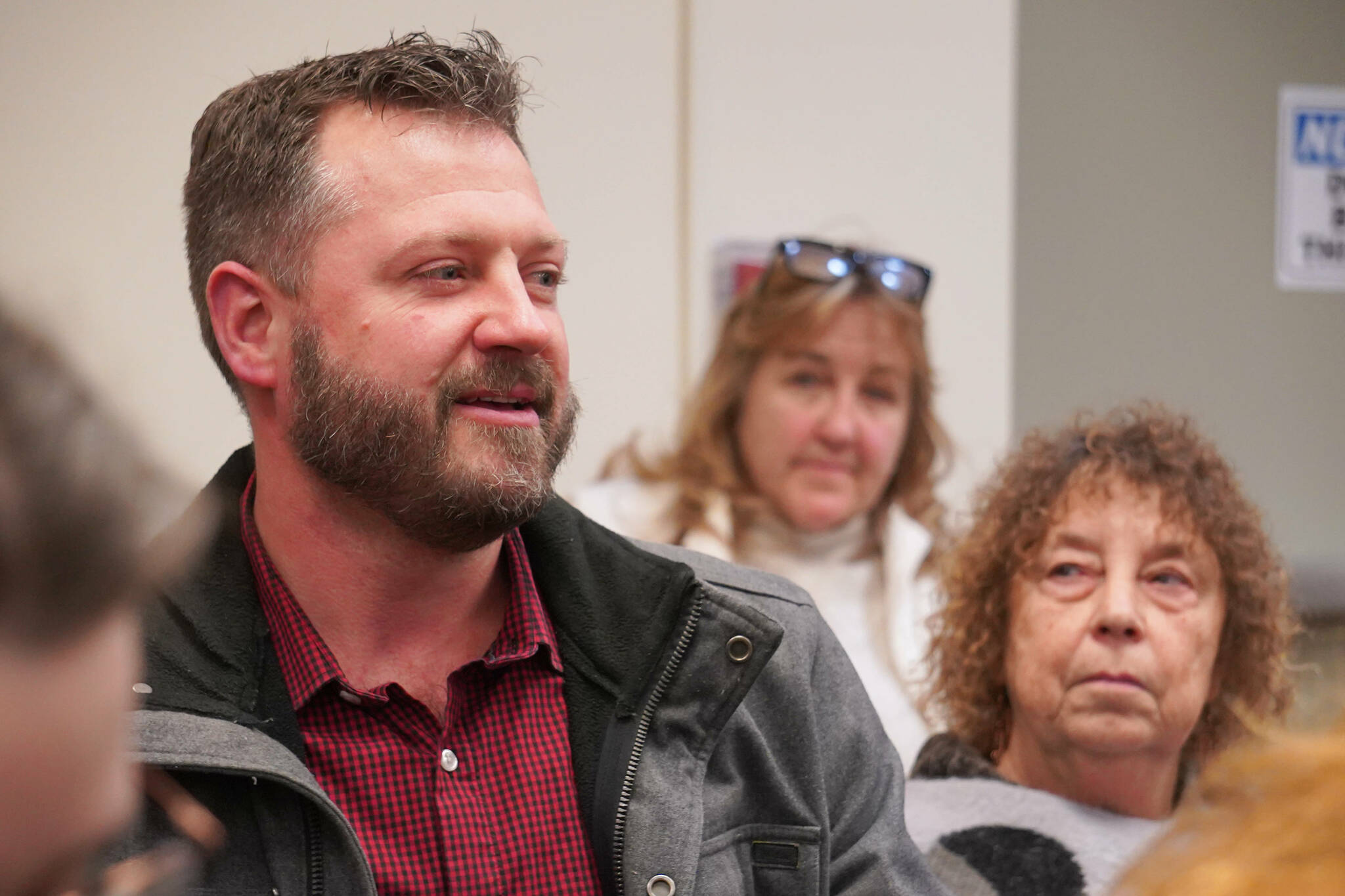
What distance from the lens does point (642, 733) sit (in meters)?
1.50

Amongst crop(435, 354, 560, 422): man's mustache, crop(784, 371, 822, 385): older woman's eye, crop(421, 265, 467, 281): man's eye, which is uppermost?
crop(421, 265, 467, 281): man's eye

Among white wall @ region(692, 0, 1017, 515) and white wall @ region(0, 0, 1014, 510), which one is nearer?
white wall @ region(0, 0, 1014, 510)

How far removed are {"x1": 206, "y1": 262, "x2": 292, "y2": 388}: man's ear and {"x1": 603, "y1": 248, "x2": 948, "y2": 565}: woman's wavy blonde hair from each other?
1.40 m

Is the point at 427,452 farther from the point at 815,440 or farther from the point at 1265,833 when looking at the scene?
the point at 815,440

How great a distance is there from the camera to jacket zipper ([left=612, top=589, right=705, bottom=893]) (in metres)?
1.45

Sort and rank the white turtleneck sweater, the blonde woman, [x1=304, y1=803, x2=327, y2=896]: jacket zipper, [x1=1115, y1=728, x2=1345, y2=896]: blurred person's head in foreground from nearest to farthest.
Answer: [x1=1115, y1=728, x2=1345, y2=896]: blurred person's head in foreground < [x1=304, y1=803, x2=327, y2=896]: jacket zipper < the white turtleneck sweater < the blonde woman

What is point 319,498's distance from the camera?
1.58 metres

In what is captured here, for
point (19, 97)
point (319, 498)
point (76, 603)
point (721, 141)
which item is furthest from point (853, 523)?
point (76, 603)

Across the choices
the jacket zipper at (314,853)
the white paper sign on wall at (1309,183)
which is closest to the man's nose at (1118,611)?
the jacket zipper at (314,853)

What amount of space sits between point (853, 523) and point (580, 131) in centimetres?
115

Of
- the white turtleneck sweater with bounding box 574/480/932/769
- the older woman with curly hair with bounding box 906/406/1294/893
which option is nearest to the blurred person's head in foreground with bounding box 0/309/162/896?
the older woman with curly hair with bounding box 906/406/1294/893

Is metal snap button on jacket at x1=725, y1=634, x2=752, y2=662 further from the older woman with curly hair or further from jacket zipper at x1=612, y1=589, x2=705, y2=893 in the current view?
the older woman with curly hair

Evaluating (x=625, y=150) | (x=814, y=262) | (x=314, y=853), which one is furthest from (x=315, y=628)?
(x=625, y=150)

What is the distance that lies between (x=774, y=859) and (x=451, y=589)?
464mm
